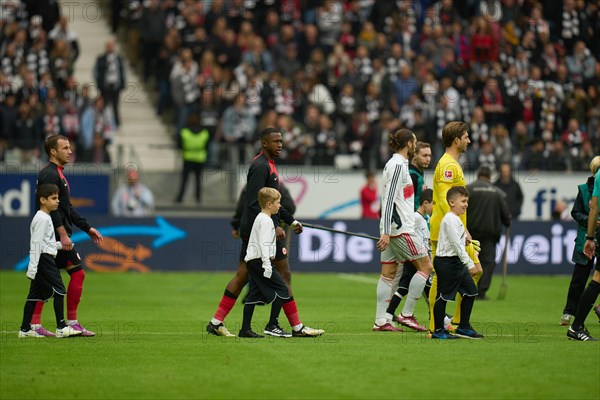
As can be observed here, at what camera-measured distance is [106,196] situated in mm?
26375

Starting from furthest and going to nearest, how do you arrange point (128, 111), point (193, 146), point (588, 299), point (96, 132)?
point (128, 111) → point (96, 132) → point (193, 146) → point (588, 299)

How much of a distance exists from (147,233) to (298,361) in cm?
1378

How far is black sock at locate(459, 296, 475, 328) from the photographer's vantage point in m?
12.3

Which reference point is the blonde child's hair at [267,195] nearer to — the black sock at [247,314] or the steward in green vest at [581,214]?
the black sock at [247,314]

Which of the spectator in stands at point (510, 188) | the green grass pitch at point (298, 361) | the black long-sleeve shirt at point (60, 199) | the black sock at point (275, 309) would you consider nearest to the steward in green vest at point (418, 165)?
the green grass pitch at point (298, 361)

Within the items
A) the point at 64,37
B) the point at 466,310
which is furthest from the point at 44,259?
the point at 64,37

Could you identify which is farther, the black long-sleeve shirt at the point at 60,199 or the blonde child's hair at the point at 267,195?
the black long-sleeve shirt at the point at 60,199

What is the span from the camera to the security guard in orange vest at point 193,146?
2639cm

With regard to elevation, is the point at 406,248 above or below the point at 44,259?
above

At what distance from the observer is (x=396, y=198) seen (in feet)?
42.3

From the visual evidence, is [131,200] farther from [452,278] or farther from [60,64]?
[452,278]

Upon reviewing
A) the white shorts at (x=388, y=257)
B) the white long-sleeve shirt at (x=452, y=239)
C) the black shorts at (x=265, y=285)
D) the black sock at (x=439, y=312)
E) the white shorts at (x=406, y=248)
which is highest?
the white long-sleeve shirt at (x=452, y=239)

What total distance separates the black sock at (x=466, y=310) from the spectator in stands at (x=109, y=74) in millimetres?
17484

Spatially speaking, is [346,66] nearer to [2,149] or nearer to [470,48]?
[470,48]
